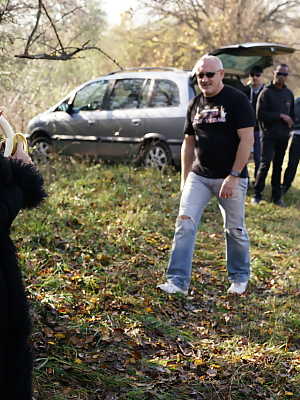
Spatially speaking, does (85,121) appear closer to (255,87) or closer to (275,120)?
(255,87)

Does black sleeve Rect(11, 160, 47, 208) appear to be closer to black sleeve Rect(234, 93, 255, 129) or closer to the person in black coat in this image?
the person in black coat

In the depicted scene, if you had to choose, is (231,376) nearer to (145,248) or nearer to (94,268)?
(94,268)

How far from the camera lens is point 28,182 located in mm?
2330

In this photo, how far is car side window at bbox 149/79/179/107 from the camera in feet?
30.3

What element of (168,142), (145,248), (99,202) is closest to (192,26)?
(168,142)

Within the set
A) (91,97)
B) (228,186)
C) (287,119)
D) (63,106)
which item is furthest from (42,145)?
(228,186)

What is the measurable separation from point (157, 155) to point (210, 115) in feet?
15.6

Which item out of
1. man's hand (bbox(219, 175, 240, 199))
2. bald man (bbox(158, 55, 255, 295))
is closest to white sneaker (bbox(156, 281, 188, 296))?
bald man (bbox(158, 55, 255, 295))

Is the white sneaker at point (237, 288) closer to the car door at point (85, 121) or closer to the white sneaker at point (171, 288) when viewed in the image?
the white sneaker at point (171, 288)

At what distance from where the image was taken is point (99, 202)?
7.52 meters

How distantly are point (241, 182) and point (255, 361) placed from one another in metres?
1.64

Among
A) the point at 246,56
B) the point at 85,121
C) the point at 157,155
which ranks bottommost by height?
the point at 157,155

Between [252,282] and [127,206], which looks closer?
[252,282]

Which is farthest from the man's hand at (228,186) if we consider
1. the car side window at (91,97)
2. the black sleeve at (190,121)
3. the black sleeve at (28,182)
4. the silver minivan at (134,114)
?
the car side window at (91,97)
